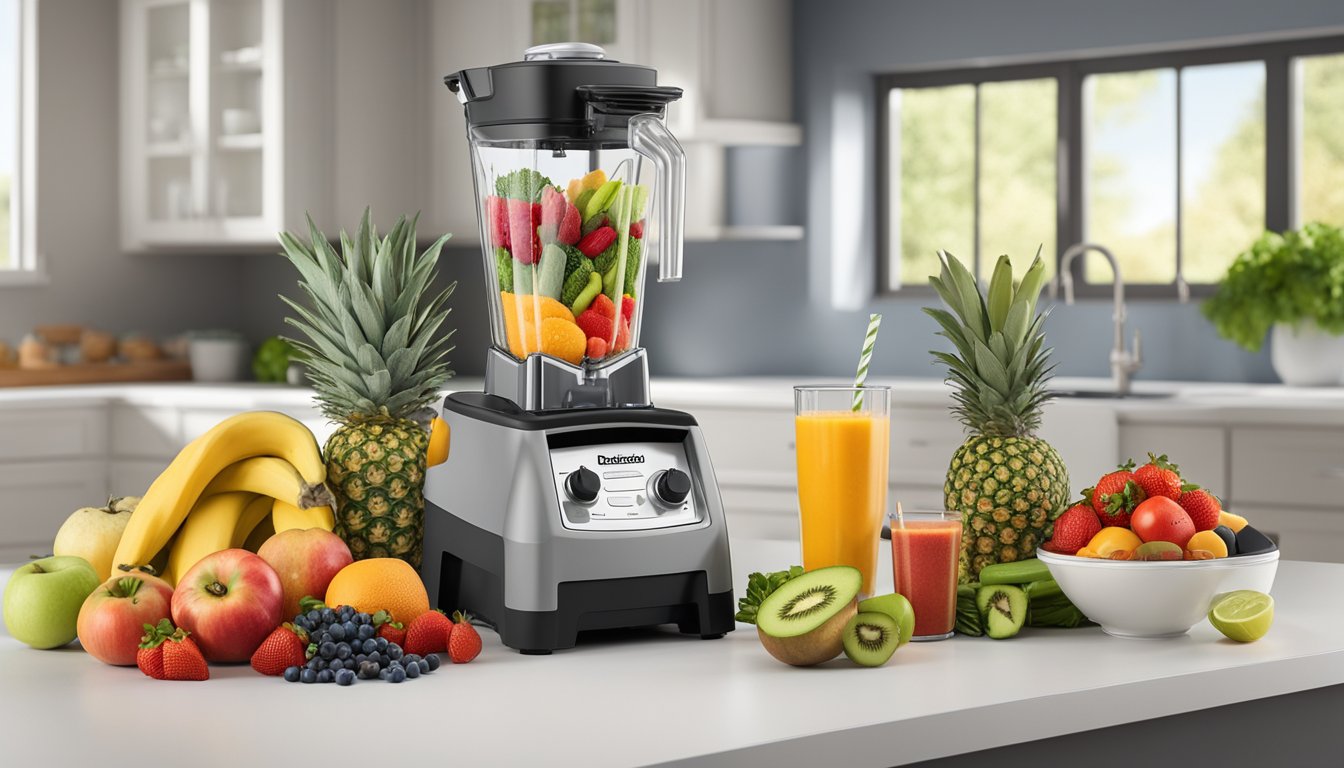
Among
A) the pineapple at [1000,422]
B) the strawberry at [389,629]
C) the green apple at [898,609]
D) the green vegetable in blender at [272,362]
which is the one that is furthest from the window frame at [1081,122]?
the strawberry at [389,629]

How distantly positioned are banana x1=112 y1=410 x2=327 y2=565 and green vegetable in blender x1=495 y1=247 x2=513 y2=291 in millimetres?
272

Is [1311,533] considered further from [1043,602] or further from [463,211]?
[463,211]

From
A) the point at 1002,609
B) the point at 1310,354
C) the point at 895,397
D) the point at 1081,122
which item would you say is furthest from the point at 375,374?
the point at 1081,122

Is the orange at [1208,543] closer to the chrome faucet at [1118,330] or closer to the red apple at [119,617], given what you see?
the red apple at [119,617]

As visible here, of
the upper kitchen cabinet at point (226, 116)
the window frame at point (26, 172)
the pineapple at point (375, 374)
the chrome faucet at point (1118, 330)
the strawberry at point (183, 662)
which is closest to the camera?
the strawberry at point (183, 662)

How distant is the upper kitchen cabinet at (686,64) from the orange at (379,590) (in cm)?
319

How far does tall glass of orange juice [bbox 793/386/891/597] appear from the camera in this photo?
1.58 m

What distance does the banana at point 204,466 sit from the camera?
5.24 feet

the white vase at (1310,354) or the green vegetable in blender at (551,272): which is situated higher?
the green vegetable in blender at (551,272)

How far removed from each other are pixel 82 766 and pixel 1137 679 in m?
0.84

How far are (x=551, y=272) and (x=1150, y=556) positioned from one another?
26.0 inches

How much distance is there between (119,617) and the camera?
1.39 m

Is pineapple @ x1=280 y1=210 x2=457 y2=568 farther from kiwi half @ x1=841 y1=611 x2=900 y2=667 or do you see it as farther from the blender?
kiwi half @ x1=841 y1=611 x2=900 y2=667

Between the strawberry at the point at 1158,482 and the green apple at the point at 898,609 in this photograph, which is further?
the strawberry at the point at 1158,482
